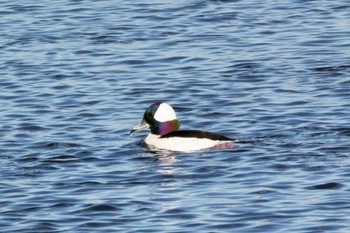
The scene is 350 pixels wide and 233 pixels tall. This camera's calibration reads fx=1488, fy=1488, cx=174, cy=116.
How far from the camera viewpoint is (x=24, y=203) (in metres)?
16.5

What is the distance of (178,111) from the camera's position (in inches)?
874

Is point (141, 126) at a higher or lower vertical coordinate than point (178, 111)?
higher

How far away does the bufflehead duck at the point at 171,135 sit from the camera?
19344 mm

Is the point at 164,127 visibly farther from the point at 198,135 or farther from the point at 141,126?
the point at 198,135

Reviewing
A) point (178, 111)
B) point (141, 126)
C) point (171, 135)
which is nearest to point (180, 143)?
point (171, 135)

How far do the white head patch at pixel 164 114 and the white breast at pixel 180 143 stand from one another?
263 mm

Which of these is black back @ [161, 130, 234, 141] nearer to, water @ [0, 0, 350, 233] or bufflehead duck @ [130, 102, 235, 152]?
bufflehead duck @ [130, 102, 235, 152]

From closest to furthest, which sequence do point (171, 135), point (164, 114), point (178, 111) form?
point (171, 135), point (164, 114), point (178, 111)

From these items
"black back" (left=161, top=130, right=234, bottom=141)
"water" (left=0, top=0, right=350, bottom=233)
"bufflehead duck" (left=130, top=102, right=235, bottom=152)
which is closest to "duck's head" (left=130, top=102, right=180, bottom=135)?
"bufflehead duck" (left=130, top=102, right=235, bottom=152)

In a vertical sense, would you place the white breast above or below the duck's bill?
below

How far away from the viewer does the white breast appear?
19328mm

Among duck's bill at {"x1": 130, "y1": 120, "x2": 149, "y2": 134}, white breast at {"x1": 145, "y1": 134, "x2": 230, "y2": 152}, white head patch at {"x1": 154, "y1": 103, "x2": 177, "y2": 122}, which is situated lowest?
white breast at {"x1": 145, "y1": 134, "x2": 230, "y2": 152}

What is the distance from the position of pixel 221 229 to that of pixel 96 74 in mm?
10044

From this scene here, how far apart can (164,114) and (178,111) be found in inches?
49.9
